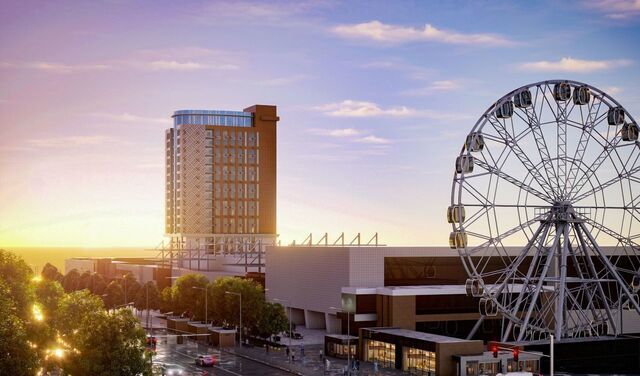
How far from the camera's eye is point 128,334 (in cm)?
8050

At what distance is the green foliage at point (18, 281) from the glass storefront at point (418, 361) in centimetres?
4434

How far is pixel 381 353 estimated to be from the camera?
11450cm

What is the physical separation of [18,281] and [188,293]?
219ft

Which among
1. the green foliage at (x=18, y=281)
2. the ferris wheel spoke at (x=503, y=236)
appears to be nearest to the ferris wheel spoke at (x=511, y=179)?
the ferris wheel spoke at (x=503, y=236)

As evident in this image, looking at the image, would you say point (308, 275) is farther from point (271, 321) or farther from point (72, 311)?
point (72, 311)

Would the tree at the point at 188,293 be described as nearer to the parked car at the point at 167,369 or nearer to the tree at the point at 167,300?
the tree at the point at 167,300

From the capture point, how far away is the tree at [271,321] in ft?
439

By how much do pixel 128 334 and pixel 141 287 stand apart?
105 metres

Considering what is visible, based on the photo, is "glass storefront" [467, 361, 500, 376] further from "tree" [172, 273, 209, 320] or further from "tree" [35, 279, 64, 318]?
"tree" [172, 273, 209, 320]

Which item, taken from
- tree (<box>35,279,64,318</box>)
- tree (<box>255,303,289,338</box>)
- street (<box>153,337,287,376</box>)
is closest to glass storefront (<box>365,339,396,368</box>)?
street (<box>153,337,287,376</box>)

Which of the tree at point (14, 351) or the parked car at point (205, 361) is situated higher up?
the tree at point (14, 351)

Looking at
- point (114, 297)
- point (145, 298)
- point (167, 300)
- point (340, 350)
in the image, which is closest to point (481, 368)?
point (340, 350)

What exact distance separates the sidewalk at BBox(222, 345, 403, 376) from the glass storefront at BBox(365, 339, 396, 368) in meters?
1.73

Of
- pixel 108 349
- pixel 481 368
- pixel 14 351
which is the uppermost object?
pixel 14 351
